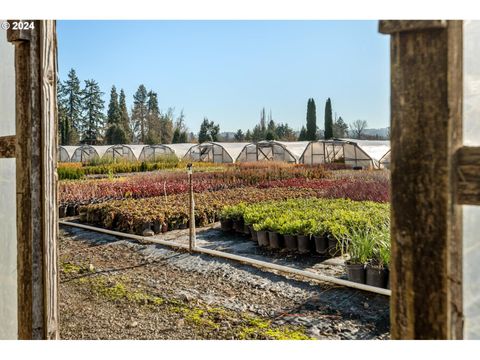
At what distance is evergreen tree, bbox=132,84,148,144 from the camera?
101 ft

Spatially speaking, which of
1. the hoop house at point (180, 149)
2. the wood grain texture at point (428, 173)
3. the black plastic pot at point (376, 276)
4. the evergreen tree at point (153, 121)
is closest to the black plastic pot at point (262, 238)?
A: the black plastic pot at point (376, 276)

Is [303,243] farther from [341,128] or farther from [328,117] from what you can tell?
[341,128]

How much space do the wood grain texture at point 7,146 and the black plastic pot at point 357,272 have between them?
2.53 m

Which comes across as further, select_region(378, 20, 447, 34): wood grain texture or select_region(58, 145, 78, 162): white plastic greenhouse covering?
select_region(58, 145, 78, 162): white plastic greenhouse covering

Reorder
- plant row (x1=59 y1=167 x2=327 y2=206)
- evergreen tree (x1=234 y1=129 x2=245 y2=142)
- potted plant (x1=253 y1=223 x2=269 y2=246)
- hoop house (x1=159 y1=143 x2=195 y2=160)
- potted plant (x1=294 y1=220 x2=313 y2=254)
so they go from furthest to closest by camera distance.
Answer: evergreen tree (x1=234 y1=129 x2=245 y2=142), hoop house (x1=159 y1=143 x2=195 y2=160), plant row (x1=59 y1=167 x2=327 y2=206), potted plant (x1=253 y1=223 x2=269 y2=246), potted plant (x1=294 y1=220 x2=313 y2=254)

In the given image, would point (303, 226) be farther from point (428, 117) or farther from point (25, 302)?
point (428, 117)

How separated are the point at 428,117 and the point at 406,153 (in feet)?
0.26

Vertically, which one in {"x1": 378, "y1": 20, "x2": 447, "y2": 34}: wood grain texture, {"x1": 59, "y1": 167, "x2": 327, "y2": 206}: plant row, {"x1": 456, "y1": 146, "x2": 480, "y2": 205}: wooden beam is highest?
{"x1": 378, "y1": 20, "x2": 447, "y2": 34}: wood grain texture

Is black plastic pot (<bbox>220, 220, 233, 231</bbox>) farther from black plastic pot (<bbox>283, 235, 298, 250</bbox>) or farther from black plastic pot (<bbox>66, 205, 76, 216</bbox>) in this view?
black plastic pot (<bbox>66, 205, 76, 216</bbox>)

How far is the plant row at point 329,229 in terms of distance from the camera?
336 centimetres

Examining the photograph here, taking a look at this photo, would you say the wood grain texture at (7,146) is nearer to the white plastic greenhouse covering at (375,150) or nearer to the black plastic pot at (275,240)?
the black plastic pot at (275,240)

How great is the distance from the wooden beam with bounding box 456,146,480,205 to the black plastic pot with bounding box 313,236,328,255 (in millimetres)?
3356

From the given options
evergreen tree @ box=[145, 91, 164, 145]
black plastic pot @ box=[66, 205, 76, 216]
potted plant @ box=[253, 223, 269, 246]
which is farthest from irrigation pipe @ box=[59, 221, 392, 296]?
evergreen tree @ box=[145, 91, 164, 145]
